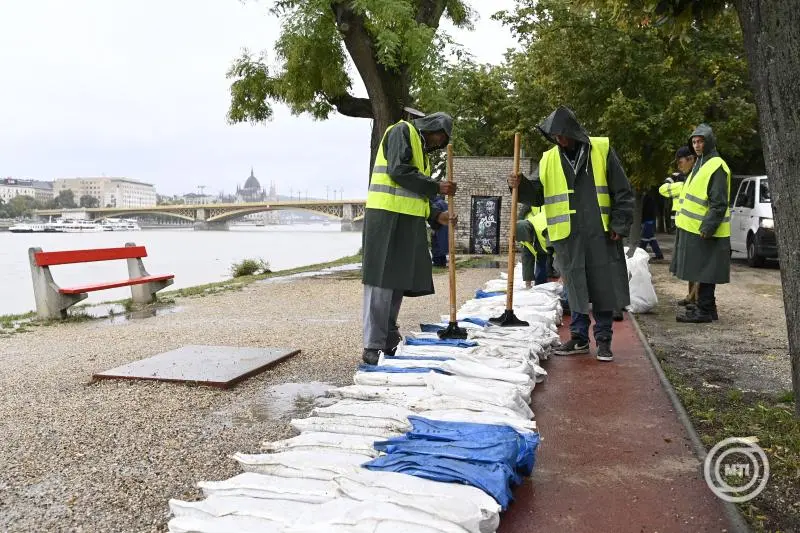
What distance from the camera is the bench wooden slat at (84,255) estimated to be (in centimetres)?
859

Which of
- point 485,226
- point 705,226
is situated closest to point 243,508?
point 705,226

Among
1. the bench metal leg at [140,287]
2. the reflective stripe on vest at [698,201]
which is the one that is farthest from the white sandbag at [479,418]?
the bench metal leg at [140,287]

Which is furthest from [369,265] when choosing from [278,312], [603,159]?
[278,312]

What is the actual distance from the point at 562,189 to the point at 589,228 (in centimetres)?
36

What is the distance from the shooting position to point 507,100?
2378 centimetres

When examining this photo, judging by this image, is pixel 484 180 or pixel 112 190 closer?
pixel 484 180

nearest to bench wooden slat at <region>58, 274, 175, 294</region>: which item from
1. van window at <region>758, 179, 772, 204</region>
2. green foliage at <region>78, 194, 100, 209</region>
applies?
van window at <region>758, 179, 772, 204</region>

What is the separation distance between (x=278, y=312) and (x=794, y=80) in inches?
267

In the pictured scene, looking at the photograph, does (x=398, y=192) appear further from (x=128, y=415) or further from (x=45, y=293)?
(x=45, y=293)

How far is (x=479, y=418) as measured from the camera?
3361mm

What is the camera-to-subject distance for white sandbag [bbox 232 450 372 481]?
2.79m

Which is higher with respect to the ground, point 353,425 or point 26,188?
point 26,188

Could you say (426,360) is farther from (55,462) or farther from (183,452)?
(55,462)

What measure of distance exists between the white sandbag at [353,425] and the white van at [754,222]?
1268 cm
